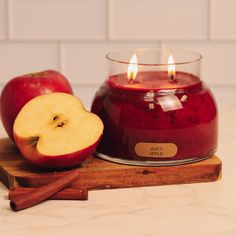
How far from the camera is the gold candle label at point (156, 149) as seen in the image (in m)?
0.89

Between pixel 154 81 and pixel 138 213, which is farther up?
pixel 154 81

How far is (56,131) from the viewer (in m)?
0.88

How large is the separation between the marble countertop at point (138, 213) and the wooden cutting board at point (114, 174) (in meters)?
0.01

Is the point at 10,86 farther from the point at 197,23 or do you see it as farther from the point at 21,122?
the point at 197,23

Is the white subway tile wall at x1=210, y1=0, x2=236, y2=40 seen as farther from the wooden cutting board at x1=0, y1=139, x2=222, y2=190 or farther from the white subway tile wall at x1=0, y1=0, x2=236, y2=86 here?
the wooden cutting board at x1=0, y1=139, x2=222, y2=190

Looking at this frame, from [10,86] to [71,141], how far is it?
0.50 ft

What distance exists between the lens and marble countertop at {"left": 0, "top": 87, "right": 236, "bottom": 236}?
75 cm

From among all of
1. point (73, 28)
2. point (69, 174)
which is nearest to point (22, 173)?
point (69, 174)

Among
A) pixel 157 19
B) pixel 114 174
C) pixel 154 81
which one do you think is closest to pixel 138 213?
pixel 114 174

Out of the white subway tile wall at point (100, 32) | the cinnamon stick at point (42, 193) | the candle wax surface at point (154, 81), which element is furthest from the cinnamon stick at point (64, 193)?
the white subway tile wall at point (100, 32)

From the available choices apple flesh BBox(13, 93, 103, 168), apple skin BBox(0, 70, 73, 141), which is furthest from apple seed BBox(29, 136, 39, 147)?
apple skin BBox(0, 70, 73, 141)

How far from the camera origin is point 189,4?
5.55ft

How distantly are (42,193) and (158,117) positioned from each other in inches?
6.6

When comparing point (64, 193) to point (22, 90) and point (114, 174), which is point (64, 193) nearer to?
point (114, 174)
